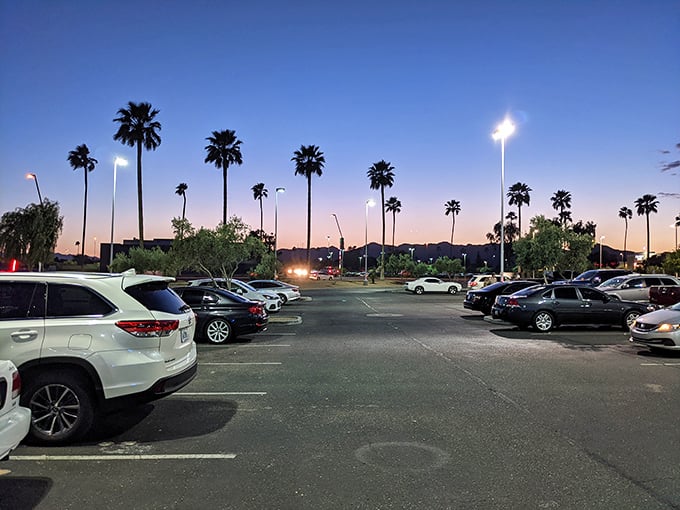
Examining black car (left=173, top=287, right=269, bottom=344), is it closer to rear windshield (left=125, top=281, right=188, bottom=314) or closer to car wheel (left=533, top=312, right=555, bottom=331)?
rear windshield (left=125, top=281, right=188, bottom=314)

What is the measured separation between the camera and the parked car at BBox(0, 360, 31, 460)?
392 centimetres

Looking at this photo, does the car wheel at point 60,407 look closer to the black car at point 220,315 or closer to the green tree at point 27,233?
the black car at point 220,315

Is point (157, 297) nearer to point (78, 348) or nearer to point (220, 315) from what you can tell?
point (78, 348)

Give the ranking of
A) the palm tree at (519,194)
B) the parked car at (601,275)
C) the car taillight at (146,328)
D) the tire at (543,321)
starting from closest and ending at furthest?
the car taillight at (146,328)
the tire at (543,321)
the parked car at (601,275)
the palm tree at (519,194)

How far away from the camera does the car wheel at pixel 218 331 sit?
13234 mm

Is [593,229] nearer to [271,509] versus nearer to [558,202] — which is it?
[558,202]

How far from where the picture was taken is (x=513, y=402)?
717 cm

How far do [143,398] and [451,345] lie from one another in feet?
29.2

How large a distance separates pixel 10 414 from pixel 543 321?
14750 millimetres

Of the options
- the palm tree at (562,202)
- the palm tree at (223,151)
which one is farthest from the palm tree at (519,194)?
the palm tree at (223,151)

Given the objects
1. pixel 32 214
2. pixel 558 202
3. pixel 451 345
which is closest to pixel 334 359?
pixel 451 345

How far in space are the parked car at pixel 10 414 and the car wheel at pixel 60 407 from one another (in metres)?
1.12

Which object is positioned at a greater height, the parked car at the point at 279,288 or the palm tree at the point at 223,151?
the palm tree at the point at 223,151

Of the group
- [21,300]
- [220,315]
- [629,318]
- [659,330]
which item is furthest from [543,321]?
[21,300]
